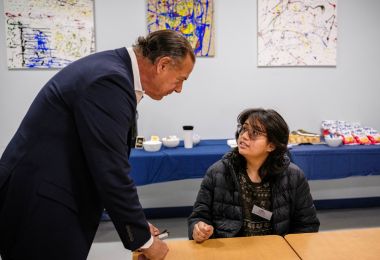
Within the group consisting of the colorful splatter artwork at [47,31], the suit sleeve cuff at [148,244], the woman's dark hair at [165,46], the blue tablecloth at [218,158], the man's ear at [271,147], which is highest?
the colorful splatter artwork at [47,31]

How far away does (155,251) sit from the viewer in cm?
101

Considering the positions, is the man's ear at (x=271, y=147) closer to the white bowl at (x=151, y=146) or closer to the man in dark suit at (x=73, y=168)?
the man in dark suit at (x=73, y=168)

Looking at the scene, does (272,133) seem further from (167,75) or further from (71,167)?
(71,167)

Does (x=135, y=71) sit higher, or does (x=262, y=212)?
(x=135, y=71)

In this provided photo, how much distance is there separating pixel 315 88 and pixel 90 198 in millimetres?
3116

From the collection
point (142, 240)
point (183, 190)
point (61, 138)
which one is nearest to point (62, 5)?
point (183, 190)

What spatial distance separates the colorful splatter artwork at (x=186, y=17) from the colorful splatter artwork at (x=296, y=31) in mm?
534

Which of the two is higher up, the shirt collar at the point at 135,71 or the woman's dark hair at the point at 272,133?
the shirt collar at the point at 135,71

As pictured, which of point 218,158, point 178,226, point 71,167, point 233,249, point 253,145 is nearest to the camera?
point 71,167

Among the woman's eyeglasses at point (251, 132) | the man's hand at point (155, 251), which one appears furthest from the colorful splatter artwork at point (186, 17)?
the man's hand at point (155, 251)

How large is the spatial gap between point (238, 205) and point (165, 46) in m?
A: 0.81

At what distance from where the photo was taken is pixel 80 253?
1020mm

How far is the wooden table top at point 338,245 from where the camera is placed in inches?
45.4

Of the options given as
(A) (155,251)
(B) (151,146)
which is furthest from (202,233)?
(B) (151,146)
